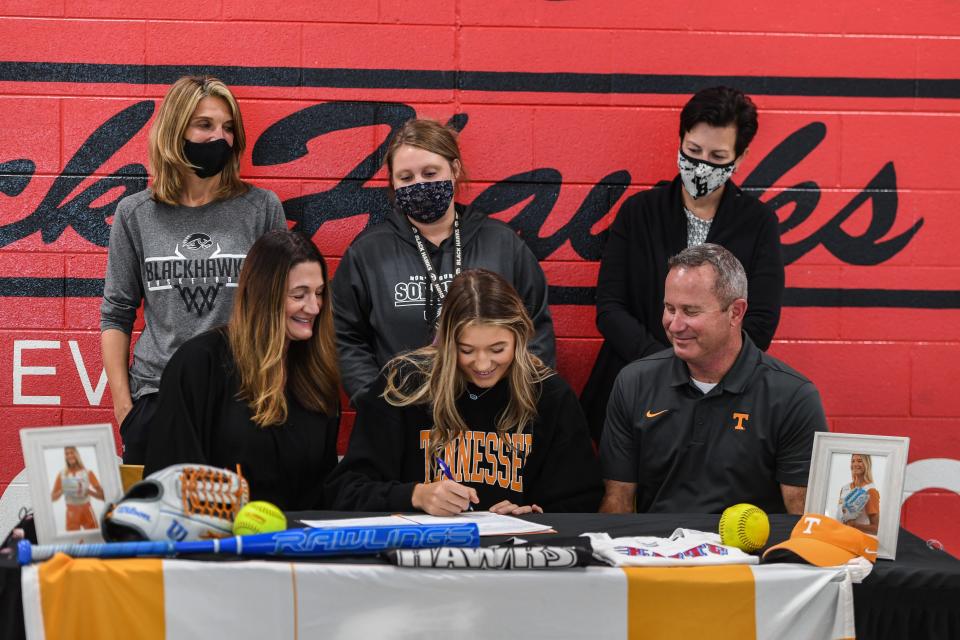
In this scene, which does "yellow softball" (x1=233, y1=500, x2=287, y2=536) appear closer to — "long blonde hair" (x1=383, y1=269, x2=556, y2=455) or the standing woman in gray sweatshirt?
"long blonde hair" (x1=383, y1=269, x2=556, y2=455)

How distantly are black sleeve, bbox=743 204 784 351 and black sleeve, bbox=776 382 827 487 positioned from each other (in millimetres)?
545

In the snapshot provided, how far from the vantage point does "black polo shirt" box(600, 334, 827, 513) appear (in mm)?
2633

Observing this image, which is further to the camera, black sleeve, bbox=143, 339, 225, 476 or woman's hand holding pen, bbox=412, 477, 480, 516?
black sleeve, bbox=143, 339, 225, 476

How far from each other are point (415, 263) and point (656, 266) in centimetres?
76

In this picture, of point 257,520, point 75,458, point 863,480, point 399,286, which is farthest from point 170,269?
point 863,480

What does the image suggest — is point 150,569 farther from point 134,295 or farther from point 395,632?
point 134,295

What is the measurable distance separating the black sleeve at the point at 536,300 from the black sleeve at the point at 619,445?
413 mm

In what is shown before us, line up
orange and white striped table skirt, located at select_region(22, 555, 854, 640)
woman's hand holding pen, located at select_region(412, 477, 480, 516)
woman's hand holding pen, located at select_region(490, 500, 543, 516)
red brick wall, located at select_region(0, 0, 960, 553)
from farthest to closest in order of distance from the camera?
red brick wall, located at select_region(0, 0, 960, 553) → woman's hand holding pen, located at select_region(490, 500, 543, 516) → woman's hand holding pen, located at select_region(412, 477, 480, 516) → orange and white striped table skirt, located at select_region(22, 555, 854, 640)

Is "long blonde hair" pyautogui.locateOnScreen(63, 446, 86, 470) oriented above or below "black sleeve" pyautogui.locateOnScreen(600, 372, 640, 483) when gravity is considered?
above

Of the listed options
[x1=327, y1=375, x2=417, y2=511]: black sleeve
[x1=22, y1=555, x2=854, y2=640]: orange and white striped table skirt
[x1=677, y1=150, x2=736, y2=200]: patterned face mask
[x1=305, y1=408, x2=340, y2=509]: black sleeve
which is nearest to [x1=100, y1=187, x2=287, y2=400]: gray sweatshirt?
[x1=305, y1=408, x2=340, y2=509]: black sleeve

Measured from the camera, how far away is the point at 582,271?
3.70 meters

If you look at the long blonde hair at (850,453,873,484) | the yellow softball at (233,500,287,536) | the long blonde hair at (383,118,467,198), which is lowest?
the yellow softball at (233,500,287,536)

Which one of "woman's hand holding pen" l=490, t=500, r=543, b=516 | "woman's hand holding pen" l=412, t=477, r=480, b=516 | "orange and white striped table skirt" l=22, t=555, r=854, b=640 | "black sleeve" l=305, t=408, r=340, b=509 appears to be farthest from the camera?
"black sleeve" l=305, t=408, r=340, b=509

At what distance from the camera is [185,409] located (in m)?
2.57
